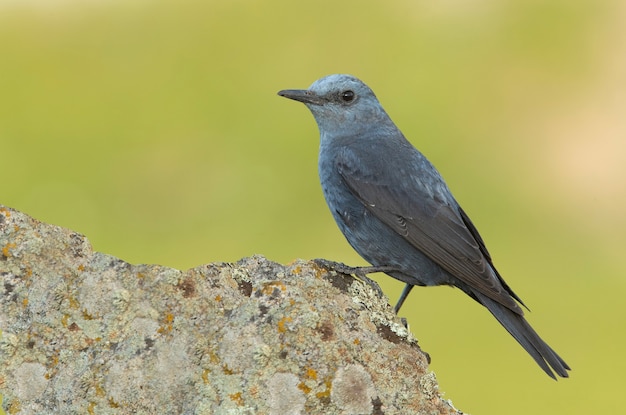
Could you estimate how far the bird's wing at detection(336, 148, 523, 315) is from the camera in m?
6.17

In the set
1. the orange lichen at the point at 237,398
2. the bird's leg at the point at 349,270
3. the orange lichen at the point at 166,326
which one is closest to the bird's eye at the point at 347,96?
the bird's leg at the point at 349,270

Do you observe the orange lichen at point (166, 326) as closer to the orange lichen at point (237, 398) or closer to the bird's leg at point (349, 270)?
the orange lichen at point (237, 398)

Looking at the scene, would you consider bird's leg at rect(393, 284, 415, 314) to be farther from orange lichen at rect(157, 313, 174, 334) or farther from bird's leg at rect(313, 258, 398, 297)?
orange lichen at rect(157, 313, 174, 334)

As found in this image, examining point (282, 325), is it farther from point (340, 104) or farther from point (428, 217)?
point (340, 104)

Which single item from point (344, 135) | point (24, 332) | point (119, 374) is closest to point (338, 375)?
point (119, 374)

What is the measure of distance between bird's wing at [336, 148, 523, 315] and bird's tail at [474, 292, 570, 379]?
11 cm

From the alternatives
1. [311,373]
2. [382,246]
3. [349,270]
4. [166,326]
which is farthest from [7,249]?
[382,246]

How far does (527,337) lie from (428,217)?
1.24 m

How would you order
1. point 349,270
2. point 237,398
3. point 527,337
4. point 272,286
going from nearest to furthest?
point 237,398 → point 272,286 → point 349,270 → point 527,337

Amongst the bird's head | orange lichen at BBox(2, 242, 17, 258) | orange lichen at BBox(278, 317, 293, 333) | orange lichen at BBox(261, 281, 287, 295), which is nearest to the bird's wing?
the bird's head

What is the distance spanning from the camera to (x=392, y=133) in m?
7.18

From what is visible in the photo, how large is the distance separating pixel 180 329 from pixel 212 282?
37cm

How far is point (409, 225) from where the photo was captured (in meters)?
6.36

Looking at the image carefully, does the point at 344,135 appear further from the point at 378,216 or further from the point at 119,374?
the point at 119,374
